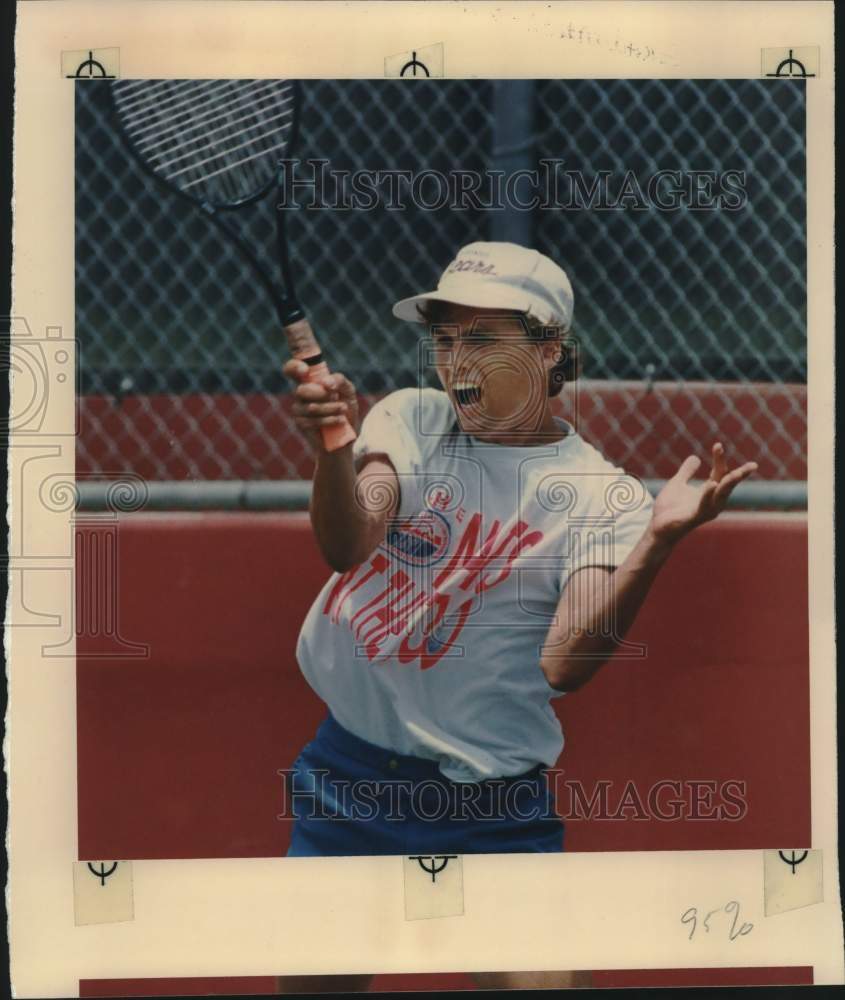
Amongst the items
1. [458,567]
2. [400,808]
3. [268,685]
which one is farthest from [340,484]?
[400,808]

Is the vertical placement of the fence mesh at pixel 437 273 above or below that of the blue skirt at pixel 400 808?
above

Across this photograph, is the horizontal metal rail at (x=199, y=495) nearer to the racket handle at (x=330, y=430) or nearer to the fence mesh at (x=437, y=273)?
the fence mesh at (x=437, y=273)

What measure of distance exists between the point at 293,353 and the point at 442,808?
1.00 metres

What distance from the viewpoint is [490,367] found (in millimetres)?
2709

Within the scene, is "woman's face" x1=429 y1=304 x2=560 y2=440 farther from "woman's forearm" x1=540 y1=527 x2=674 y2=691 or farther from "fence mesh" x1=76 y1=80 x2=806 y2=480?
"woman's forearm" x1=540 y1=527 x2=674 y2=691

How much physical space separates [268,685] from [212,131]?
1.15m

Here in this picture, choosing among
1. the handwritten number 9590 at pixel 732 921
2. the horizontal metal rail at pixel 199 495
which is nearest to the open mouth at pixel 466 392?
the horizontal metal rail at pixel 199 495

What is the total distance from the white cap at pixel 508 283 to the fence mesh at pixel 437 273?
1.2 inches

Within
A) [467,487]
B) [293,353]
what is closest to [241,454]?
[293,353]

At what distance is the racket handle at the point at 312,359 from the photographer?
8.68 feet

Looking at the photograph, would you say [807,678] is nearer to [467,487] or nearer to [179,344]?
[467,487]

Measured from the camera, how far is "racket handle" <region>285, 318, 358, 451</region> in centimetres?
264

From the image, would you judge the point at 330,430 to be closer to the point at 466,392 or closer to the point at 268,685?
the point at 466,392

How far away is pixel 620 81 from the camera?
9.04 feet
